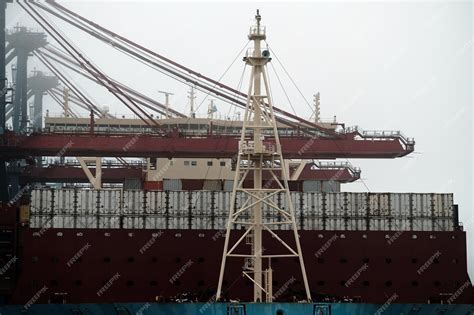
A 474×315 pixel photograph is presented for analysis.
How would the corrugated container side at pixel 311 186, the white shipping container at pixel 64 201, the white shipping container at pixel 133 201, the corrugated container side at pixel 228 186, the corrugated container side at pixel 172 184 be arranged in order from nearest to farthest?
the white shipping container at pixel 64 201
the white shipping container at pixel 133 201
the corrugated container side at pixel 172 184
the corrugated container side at pixel 311 186
the corrugated container side at pixel 228 186

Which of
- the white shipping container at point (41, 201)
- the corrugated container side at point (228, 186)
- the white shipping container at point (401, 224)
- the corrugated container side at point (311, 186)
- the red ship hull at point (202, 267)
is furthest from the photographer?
the corrugated container side at point (228, 186)

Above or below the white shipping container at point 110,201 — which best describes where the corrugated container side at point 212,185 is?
above

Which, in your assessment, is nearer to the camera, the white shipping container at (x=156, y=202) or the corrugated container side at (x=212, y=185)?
the white shipping container at (x=156, y=202)

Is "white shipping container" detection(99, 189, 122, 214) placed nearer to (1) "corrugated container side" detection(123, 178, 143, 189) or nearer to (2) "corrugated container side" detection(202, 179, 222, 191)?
(2) "corrugated container side" detection(202, 179, 222, 191)

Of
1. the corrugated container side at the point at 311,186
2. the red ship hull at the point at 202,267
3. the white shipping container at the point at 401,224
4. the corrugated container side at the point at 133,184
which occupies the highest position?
the corrugated container side at the point at 133,184

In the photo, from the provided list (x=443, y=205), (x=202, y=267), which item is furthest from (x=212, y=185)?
(x=443, y=205)

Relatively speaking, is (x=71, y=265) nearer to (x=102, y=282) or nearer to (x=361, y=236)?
(x=102, y=282)

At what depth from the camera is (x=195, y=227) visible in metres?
53.1

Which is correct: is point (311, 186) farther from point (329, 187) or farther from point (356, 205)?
point (356, 205)

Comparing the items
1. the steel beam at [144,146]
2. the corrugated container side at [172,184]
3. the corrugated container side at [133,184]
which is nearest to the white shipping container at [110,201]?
the corrugated container side at [172,184]

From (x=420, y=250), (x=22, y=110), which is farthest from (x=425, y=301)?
(x=22, y=110)

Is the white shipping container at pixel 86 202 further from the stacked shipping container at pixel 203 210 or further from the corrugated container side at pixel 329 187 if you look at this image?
the corrugated container side at pixel 329 187

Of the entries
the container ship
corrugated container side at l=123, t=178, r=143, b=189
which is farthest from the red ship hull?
corrugated container side at l=123, t=178, r=143, b=189

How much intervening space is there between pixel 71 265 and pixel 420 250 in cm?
1913
